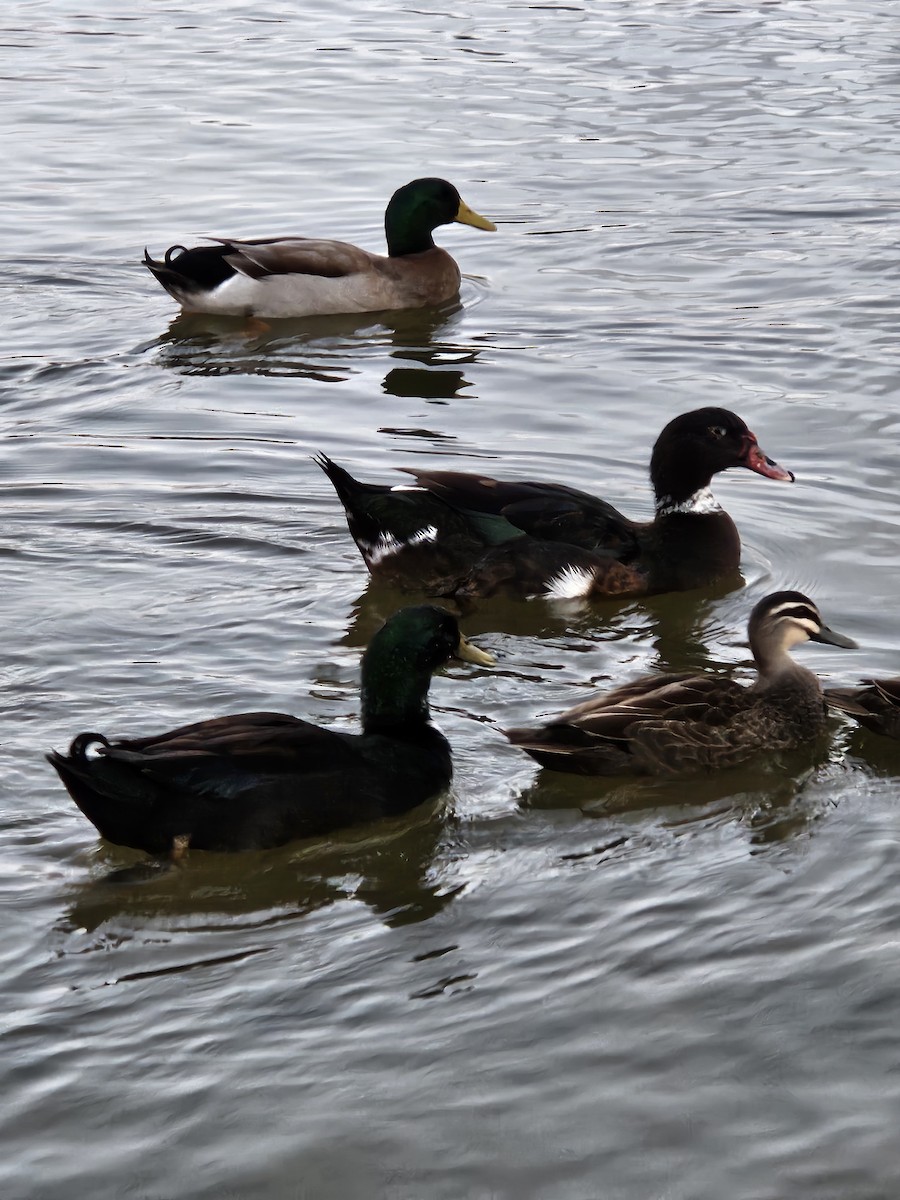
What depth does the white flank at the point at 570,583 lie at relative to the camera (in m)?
8.62

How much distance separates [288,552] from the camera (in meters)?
9.22

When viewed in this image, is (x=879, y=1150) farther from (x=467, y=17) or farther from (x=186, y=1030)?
(x=467, y=17)

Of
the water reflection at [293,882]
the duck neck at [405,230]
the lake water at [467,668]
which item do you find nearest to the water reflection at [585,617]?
the lake water at [467,668]

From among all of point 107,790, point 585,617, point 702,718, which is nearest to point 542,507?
point 585,617

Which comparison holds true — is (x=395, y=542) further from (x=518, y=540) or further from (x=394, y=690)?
(x=394, y=690)

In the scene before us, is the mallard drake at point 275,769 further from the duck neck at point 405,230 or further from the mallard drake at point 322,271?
the duck neck at point 405,230

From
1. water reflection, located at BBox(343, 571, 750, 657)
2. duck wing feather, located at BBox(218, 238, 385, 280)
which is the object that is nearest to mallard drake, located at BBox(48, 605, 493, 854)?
water reflection, located at BBox(343, 571, 750, 657)

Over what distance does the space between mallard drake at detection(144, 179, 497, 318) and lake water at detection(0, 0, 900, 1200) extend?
31 centimetres

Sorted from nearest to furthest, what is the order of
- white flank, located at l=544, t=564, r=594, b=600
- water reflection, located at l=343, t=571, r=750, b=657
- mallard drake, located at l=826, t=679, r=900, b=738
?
mallard drake, located at l=826, t=679, r=900, b=738
water reflection, located at l=343, t=571, r=750, b=657
white flank, located at l=544, t=564, r=594, b=600

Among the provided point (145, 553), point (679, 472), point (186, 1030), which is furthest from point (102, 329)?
point (186, 1030)

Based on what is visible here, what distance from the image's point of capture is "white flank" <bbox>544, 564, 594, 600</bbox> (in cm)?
862

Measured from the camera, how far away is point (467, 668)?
26.1ft

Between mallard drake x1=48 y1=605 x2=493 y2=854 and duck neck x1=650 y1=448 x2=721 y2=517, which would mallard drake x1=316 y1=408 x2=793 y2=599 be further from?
mallard drake x1=48 y1=605 x2=493 y2=854

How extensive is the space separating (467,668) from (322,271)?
20.8 feet
